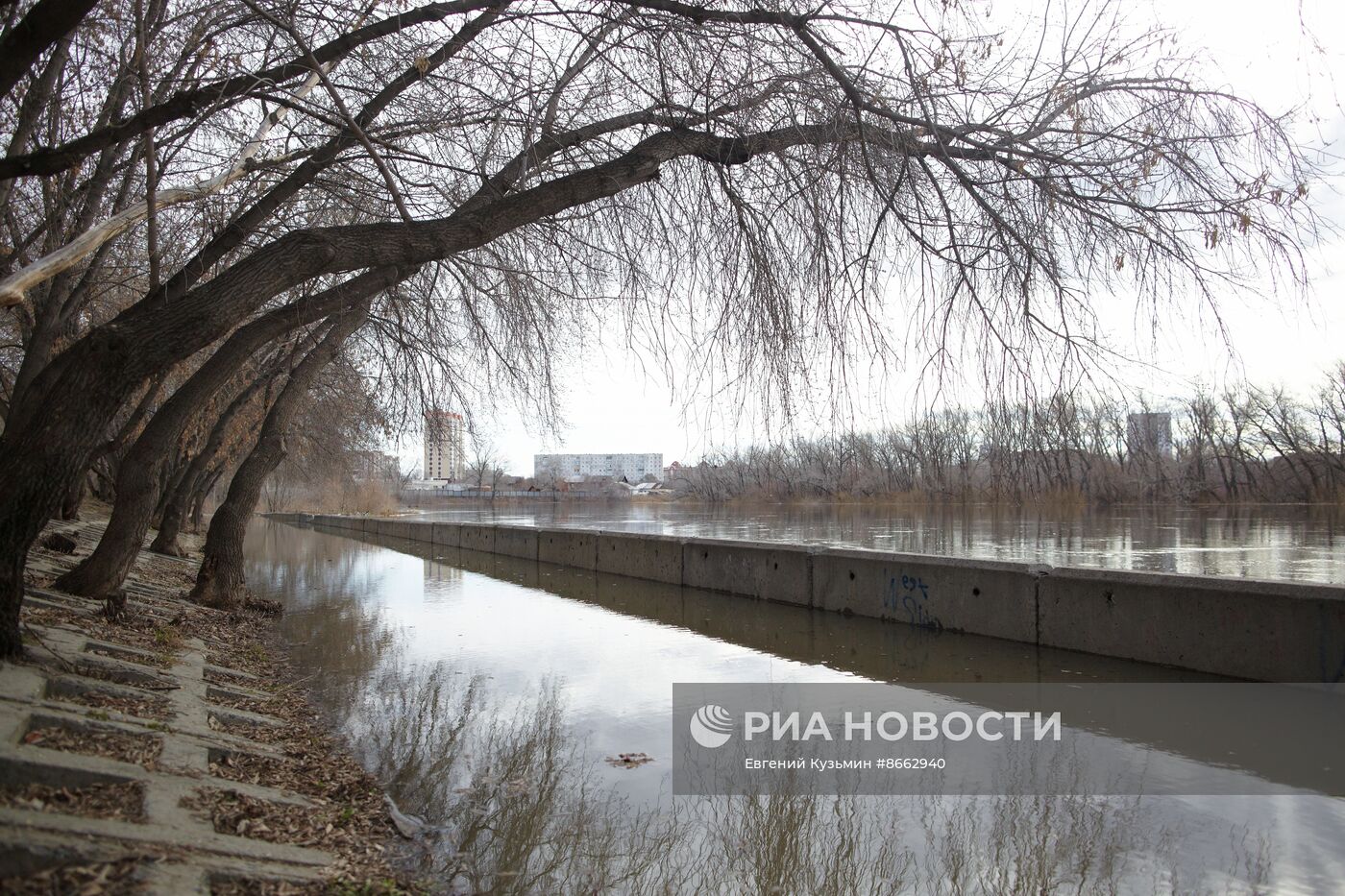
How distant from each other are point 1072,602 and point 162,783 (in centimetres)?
924

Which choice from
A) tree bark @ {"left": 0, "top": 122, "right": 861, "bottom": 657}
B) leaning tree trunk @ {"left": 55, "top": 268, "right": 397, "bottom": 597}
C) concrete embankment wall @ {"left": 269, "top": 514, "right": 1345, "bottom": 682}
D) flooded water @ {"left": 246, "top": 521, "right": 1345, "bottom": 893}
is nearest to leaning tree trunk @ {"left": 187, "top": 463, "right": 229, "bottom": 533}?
leaning tree trunk @ {"left": 55, "top": 268, "right": 397, "bottom": 597}

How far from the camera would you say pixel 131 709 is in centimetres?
530

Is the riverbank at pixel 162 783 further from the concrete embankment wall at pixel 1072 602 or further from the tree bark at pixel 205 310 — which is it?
the concrete embankment wall at pixel 1072 602

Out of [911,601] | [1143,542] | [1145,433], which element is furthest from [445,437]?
[1143,542]

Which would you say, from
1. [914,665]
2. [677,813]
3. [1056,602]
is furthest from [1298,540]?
[677,813]

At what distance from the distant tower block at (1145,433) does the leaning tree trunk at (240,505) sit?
1101 centimetres

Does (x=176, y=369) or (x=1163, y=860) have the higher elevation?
(x=176, y=369)

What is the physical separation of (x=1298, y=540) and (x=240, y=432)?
28885mm

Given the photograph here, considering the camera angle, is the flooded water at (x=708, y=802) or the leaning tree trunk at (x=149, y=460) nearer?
the flooded water at (x=708, y=802)

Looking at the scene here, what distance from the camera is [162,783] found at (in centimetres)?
410

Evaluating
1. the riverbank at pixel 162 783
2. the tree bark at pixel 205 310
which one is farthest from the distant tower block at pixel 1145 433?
the riverbank at pixel 162 783

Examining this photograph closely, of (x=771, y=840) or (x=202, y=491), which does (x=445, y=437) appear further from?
(x=202, y=491)

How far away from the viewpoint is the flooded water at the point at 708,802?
169 inches

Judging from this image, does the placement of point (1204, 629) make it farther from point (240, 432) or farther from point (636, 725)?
point (240, 432)
